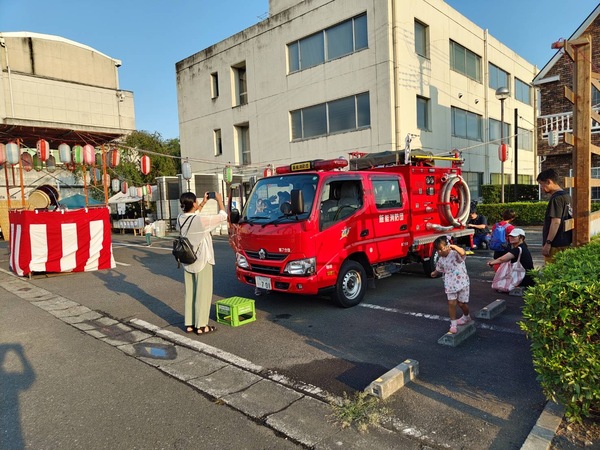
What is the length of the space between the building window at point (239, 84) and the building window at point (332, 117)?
174 inches

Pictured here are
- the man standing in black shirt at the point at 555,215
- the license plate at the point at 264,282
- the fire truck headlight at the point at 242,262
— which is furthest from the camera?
the fire truck headlight at the point at 242,262

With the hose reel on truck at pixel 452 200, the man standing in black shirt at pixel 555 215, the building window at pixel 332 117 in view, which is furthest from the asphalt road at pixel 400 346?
the building window at pixel 332 117

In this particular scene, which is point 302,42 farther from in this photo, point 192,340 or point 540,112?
point 192,340

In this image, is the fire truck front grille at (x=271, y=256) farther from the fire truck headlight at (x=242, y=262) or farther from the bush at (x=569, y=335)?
the bush at (x=569, y=335)

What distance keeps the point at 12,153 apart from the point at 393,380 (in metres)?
13.2

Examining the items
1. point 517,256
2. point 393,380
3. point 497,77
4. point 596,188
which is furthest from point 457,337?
point 497,77

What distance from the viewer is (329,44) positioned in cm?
1847

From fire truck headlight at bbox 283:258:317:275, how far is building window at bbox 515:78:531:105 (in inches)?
1096

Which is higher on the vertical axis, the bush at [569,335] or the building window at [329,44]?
the building window at [329,44]

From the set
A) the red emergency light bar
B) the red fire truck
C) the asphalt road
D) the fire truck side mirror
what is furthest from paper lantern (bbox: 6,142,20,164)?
the fire truck side mirror

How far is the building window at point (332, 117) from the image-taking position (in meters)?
17.6

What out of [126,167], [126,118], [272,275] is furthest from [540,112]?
[126,118]

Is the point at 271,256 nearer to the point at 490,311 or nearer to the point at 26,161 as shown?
the point at 490,311

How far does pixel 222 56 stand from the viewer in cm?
2333
